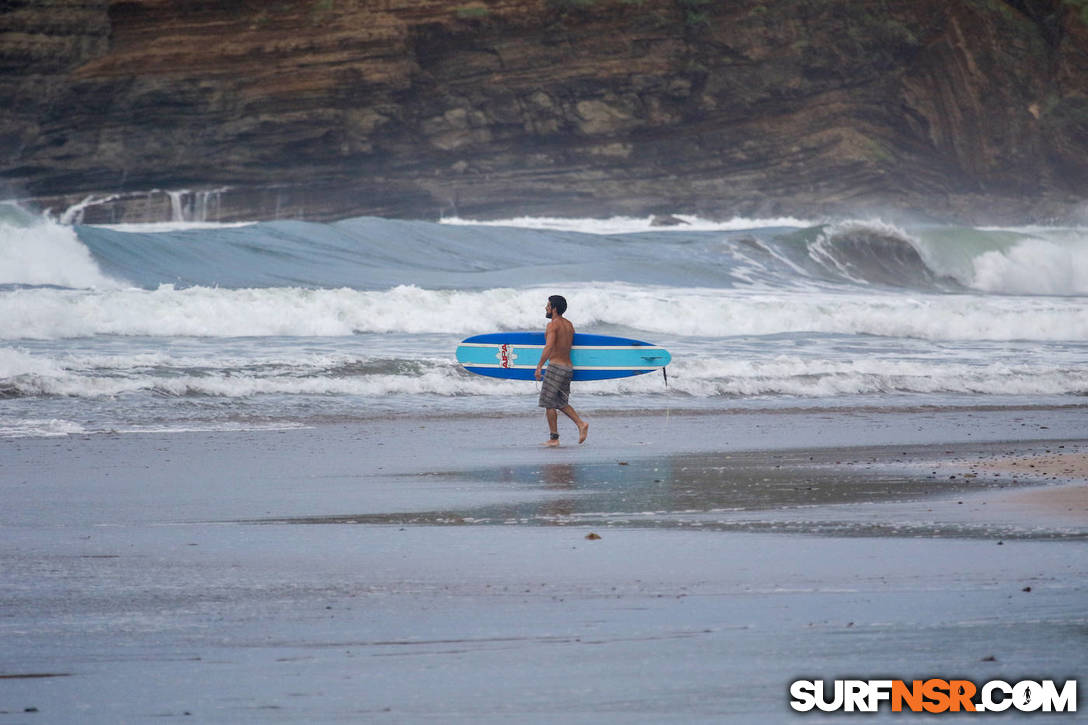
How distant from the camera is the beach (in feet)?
10.7

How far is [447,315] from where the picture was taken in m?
17.2

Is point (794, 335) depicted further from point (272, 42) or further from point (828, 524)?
point (272, 42)

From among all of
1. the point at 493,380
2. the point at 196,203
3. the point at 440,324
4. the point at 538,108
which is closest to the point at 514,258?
Answer: the point at 440,324

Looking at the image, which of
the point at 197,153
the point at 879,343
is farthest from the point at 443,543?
the point at 197,153

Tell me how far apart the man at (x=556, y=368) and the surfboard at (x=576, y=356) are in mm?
1026

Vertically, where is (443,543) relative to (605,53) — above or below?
below

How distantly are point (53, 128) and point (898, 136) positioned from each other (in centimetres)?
3015

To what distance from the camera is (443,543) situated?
5.18 m

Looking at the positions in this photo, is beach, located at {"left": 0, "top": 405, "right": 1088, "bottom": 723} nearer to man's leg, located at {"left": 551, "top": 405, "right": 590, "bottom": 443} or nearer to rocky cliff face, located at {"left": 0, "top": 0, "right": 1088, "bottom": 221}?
man's leg, located at {"left": 551, "top": 405, "right": 590, "bottom": 443}

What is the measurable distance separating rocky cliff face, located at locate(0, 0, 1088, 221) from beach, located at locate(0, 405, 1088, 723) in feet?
128

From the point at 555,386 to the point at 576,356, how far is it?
4.43 feet

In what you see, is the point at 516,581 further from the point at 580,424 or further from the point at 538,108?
the point at 538,108

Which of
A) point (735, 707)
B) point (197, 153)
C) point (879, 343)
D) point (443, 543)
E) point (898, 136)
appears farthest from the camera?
point (898, 136)

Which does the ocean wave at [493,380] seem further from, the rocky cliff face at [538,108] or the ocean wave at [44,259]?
the rocky cliff face at [538,108]
